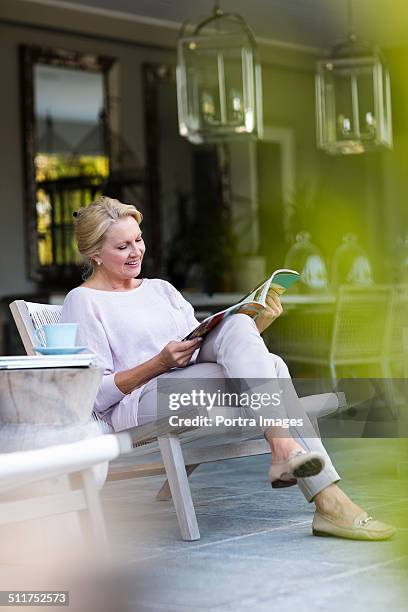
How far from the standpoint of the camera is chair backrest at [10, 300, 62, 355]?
3006mm

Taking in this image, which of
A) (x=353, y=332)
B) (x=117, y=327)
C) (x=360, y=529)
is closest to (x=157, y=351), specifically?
(x=117, y=327)

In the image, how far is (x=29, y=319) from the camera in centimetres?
308

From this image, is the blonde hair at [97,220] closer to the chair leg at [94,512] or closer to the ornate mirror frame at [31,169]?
the chair leg at [94,512]

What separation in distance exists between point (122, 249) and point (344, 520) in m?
0.98

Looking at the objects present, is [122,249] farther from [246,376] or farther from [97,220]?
[246,376]

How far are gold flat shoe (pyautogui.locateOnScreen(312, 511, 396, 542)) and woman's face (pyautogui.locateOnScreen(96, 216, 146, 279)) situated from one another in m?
0.89

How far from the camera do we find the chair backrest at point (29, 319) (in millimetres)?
3006

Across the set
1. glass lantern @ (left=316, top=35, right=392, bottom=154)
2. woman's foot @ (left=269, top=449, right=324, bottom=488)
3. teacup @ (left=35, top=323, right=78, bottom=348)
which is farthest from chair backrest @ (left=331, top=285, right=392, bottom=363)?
teacup @ (left=35, top=323, right=78, bottom=348)

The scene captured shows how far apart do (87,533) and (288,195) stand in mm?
6444

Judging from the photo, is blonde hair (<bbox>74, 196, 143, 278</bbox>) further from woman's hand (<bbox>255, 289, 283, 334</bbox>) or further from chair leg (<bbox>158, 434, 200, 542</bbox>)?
chair leg (<bbox>158, 434, 200, 542</bbox>)

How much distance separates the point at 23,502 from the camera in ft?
7.32

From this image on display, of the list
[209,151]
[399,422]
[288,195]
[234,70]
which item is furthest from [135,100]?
[399,422]

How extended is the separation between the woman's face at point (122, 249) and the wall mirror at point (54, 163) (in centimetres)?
383

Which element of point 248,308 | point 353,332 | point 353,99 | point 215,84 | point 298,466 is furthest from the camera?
point 353,99
